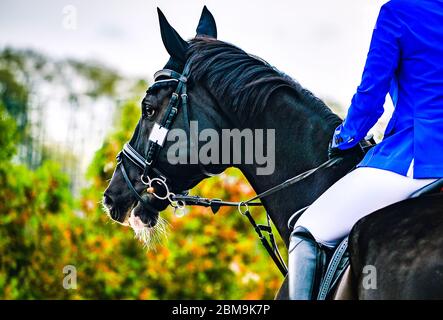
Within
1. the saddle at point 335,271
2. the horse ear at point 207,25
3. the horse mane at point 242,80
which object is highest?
the horse ear at point 207,25

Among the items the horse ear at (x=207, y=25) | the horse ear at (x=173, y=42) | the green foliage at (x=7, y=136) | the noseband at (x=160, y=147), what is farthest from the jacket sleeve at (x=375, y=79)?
the green foliage at (x=7, y=136)

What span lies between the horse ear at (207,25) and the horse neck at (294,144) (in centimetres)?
71

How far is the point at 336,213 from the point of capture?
9.00ft

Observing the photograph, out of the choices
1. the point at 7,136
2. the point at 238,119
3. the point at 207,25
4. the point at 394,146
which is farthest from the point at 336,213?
the point at 7,136

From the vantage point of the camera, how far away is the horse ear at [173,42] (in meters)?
3.45

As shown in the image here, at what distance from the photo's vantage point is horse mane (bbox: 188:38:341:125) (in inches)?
130

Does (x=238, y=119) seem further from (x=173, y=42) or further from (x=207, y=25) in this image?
(x=207, y=25)

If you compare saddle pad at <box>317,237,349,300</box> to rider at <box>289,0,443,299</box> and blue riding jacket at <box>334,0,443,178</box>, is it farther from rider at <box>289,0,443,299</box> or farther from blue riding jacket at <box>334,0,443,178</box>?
blue riding jacket at <box>334,0,443,178</box>

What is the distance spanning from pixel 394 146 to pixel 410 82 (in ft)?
0.93

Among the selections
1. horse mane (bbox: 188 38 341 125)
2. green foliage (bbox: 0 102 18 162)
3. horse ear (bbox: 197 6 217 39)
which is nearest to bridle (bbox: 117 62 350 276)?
horse mane (bbox: 188 38 341 125)

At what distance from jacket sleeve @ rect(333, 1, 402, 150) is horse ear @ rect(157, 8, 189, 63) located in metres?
0.99

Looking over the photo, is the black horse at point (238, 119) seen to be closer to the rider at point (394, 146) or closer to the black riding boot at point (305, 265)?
the black riding boot at point (305, 265)

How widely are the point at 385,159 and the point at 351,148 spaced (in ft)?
1.30
